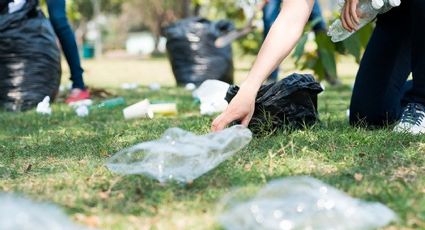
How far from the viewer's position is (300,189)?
167cm

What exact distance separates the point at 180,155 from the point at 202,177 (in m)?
0.10

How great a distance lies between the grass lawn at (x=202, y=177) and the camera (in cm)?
165

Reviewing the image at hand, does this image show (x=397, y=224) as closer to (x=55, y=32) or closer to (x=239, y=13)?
(x=55, y=32)

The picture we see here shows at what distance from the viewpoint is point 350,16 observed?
2.47m

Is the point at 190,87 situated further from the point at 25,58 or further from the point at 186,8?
the point at 186,8

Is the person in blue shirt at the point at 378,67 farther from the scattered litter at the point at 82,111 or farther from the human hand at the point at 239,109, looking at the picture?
the scattered litter at the point at 82,111

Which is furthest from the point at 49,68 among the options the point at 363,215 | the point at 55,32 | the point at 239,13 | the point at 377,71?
the point at 239,13

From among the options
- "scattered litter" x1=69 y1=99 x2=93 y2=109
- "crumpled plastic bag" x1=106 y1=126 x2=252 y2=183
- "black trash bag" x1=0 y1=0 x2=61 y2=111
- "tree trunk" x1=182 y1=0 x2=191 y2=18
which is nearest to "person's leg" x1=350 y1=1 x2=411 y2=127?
"crumpled plastic bag" x1=106 y1=126 x2=252 y2=183

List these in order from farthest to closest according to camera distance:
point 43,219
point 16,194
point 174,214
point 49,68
Result: 1. point 49,68
2. point 16,194
3. point 174,214
4. point 43,219

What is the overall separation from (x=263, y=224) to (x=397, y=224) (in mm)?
318

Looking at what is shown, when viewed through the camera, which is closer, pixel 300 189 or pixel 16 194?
pixel 300 189

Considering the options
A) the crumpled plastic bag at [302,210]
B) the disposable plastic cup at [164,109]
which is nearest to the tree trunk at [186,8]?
the disposable plastic cup at [164,109]

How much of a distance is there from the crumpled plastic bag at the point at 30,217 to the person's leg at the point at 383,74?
A: 5.48 ft

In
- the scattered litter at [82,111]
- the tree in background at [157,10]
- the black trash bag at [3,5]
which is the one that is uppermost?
the black trash bag at [3,5]
